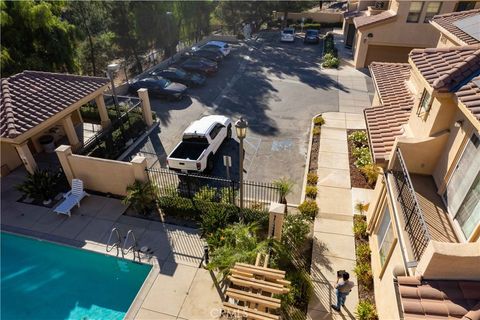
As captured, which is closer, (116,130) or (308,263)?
(308,263)

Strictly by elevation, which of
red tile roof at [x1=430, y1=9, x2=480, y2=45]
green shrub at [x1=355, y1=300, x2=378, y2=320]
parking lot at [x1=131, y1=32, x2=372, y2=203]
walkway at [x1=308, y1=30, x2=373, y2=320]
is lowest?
parking lot at [x1=131, y1=32, x2=372, y2=203]

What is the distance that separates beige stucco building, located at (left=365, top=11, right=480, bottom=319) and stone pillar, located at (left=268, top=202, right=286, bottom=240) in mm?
3118

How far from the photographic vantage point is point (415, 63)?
9.05 metres

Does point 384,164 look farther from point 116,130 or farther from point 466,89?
point 116,130

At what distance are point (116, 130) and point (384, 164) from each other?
44.7 feet

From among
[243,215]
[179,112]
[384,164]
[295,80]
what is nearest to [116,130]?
[179,112]

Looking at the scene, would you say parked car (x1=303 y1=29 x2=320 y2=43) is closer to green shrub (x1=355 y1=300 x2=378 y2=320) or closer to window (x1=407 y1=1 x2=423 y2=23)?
window (x1=407 y1=1 x2=423 y2=23)

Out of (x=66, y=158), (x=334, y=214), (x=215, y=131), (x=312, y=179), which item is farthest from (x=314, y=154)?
(x=66, y=158)

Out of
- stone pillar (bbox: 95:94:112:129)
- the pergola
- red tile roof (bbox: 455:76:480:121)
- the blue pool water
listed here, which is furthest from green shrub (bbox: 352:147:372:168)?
stone pillar (bbox: 95:94:112:129)

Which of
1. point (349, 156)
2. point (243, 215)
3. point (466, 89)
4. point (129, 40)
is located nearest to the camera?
point (466, 89)

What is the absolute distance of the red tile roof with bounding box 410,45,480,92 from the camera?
7402mm

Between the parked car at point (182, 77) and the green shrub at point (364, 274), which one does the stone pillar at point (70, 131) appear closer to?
the parked car at point (182, 77)

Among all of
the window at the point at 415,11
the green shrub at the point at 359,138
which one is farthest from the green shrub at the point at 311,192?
the window at the point at 415,11

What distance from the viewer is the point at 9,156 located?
51.0 ft
